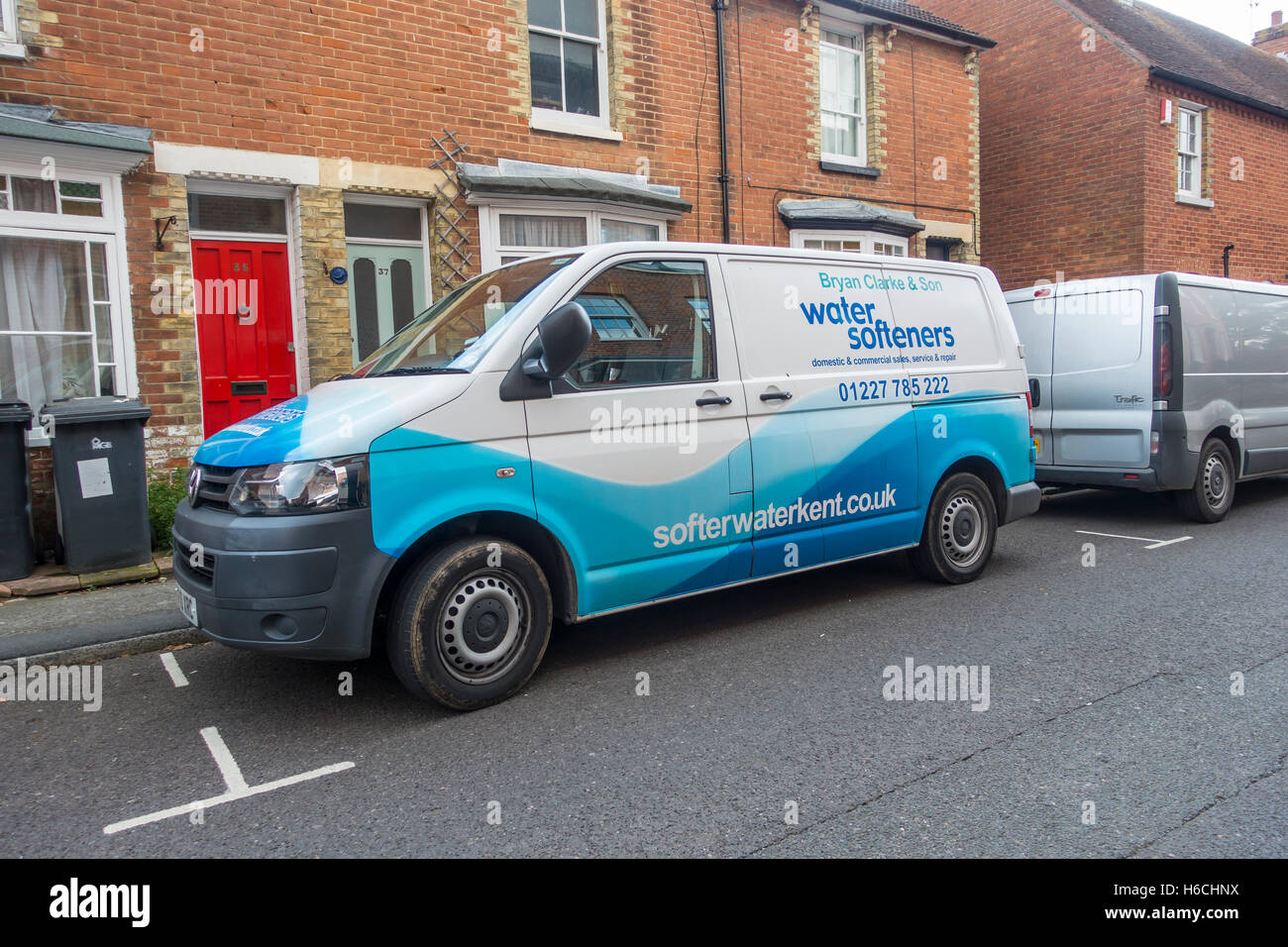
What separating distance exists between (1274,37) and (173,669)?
101 feet

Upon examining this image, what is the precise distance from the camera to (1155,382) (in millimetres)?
8070

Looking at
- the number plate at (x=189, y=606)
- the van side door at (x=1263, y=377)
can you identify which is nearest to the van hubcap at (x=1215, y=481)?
the van side door at (x=1263, y=377)

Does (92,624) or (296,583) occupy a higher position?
(296,583)

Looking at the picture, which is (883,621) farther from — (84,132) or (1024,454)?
Answer: (84,132)

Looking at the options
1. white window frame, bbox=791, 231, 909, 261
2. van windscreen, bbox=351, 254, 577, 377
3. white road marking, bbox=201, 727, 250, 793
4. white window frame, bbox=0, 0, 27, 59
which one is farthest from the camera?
white window frame, bbox=791, 231, 909, 261

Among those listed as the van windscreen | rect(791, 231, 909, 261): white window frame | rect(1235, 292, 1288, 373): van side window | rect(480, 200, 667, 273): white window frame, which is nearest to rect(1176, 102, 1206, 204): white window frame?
rect(791, 231, 909, 261): white window frame

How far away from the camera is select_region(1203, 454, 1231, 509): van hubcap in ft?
27.7

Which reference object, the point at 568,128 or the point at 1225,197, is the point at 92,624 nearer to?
the point at 568,128

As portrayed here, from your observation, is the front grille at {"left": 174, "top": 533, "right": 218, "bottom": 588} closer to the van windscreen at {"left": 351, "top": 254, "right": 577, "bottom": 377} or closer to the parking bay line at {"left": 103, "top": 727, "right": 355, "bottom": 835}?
the parking bay line at {"left": 103, "top": 727, "right": 355, "bottom": 835}

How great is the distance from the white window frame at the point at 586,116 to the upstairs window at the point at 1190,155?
1199 cm

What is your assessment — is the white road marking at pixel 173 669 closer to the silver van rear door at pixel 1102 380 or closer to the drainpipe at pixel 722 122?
the silver van rear door at pixel 1102 380

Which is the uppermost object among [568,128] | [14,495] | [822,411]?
[568,128]

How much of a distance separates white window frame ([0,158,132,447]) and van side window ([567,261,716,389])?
17.2 feet

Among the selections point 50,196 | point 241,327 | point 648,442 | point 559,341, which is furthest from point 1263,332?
point 50,196
